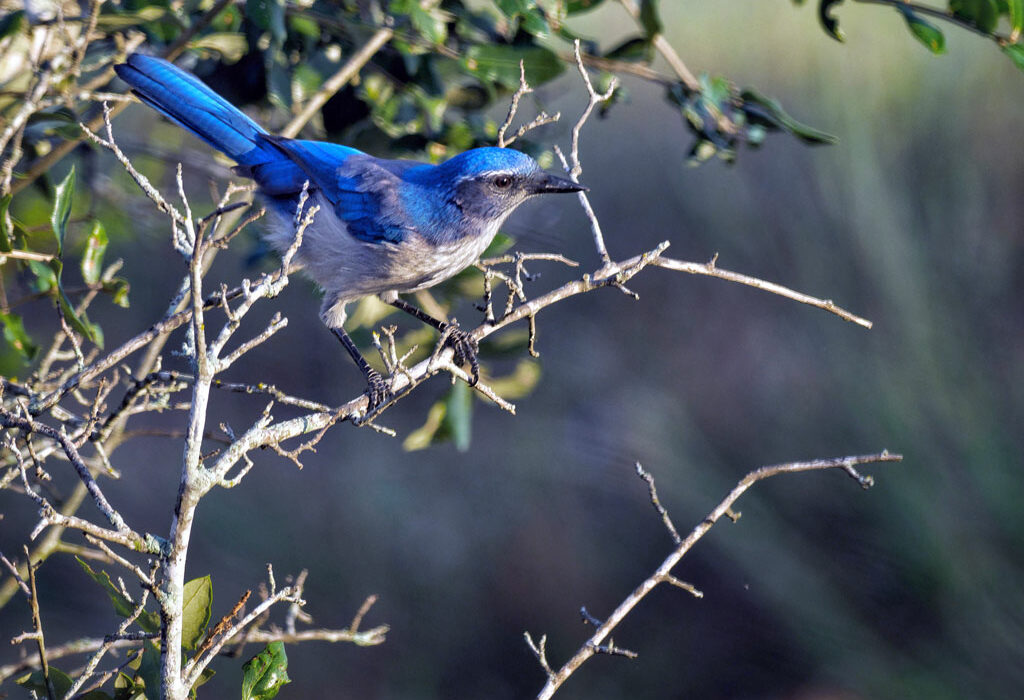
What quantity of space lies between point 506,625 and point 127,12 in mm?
4150

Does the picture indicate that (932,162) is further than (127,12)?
Yes

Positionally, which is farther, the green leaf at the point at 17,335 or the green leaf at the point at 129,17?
the green leaf at the point at 129,17

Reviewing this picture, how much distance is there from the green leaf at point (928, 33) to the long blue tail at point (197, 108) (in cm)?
217

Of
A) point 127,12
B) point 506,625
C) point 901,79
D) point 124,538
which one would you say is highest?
point 127,12

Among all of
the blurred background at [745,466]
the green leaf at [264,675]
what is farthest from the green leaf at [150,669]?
the blurred background at [745,466]

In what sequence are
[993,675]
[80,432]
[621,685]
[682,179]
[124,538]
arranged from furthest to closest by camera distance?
[682,179] < [621,685] < [993,675] < [80,432] < [124,538]

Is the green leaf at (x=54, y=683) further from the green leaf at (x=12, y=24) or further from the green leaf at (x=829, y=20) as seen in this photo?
the green leaf at (x=829, y=20)

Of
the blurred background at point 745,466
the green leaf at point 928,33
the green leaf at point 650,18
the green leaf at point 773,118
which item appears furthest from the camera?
the blurred background at point 745,466

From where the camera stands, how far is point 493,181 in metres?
3.22

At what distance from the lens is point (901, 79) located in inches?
225

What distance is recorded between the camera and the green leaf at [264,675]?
1.76m

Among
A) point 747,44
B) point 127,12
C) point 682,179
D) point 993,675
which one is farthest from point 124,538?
point 747,44

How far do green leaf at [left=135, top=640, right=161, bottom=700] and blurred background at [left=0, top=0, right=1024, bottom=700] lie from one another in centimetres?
192

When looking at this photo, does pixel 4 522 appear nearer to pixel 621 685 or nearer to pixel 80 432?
pixel 621 685
